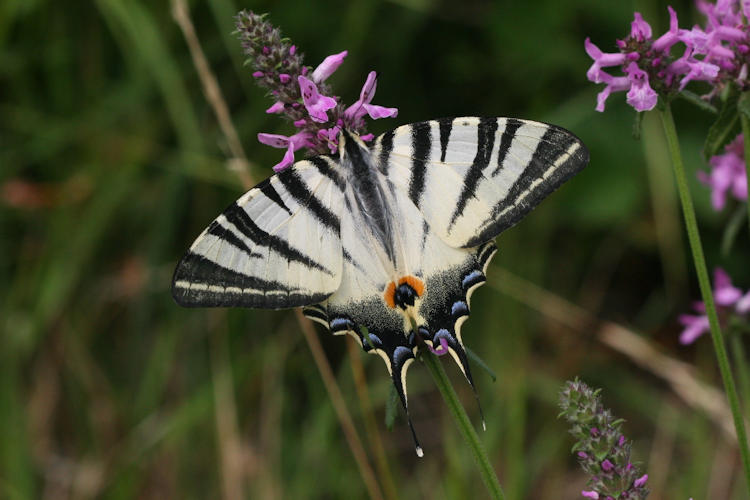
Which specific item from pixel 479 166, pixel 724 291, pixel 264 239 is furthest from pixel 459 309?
pixel 724 291

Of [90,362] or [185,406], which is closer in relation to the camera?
[185,406]

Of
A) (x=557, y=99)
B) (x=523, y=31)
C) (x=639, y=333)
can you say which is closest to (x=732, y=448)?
(x=639, y=333)

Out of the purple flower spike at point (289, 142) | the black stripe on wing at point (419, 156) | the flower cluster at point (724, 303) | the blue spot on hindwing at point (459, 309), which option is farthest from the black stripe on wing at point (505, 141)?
the flower cluster at point (724, 303)

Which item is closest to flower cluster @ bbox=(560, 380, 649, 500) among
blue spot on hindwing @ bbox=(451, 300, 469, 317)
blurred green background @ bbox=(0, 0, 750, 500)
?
blue spot on hindwing @ bbox=(451, 300, 469, 317)

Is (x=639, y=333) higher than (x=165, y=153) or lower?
lower

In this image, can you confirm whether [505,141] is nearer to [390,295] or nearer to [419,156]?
[419,156]

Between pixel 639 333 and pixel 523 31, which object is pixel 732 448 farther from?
pixel 523 31
